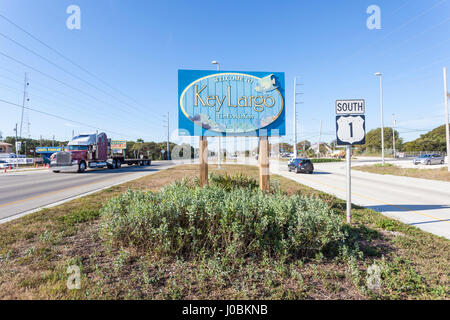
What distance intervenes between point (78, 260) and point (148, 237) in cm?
98

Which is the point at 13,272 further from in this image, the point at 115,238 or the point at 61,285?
the point at 115,238

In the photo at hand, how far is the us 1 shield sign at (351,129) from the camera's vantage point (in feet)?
17.8

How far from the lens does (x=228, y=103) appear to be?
6691mm

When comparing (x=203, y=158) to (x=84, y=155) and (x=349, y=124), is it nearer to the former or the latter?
(x=349, y=124)

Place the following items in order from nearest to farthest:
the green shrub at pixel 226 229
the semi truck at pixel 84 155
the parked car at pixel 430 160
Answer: the green shrub at pixel 226 229 < the semi truck at pixel 84 155 < the parked car at pixel 430 160

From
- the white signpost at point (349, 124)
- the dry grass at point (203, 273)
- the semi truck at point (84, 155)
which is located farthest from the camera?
the semi truck at point (84, 155)

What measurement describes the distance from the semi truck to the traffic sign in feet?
74.7

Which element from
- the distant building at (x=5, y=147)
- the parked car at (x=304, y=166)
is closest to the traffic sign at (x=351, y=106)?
the parked car at (x=304, y=166)

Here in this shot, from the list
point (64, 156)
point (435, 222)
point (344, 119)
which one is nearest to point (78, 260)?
point (344, 119)

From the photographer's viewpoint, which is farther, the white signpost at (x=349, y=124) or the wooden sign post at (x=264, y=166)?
the wooden sign post at (x=264, y=166)

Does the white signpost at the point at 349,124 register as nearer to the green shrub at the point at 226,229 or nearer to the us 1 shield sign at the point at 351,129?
the us 1 shield sign at the point at 351,129

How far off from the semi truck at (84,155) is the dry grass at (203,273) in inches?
760

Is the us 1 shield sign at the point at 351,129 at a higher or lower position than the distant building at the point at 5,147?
lower
